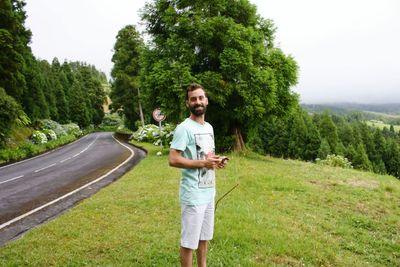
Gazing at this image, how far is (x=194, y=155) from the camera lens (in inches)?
181

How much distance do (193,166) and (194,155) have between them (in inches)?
9.4

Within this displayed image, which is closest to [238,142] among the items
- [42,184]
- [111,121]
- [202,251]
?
[42,184]

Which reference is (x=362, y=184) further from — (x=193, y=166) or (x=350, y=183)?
(x=193, y=166)

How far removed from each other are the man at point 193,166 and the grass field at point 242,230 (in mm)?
1651

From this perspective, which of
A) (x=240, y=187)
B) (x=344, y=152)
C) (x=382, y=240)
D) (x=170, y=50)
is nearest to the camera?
(x=382, y=240)

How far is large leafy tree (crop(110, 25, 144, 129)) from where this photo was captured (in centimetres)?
4578

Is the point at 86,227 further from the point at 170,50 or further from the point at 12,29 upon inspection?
the point at 12,29

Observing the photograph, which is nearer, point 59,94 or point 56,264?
point 56,264

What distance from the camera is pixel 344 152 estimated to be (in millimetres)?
85688

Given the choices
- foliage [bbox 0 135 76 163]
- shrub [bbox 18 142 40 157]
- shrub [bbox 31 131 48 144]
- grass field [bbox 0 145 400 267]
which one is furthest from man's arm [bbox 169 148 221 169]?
shrub [bbox 31 131 48 144]

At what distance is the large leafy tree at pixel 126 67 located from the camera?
150 feet

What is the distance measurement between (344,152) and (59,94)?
63.5 metres

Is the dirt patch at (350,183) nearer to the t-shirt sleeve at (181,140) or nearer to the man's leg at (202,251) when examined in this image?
the man's leg at (202,251)

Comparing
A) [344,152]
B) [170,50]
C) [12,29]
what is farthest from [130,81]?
[344,152]
